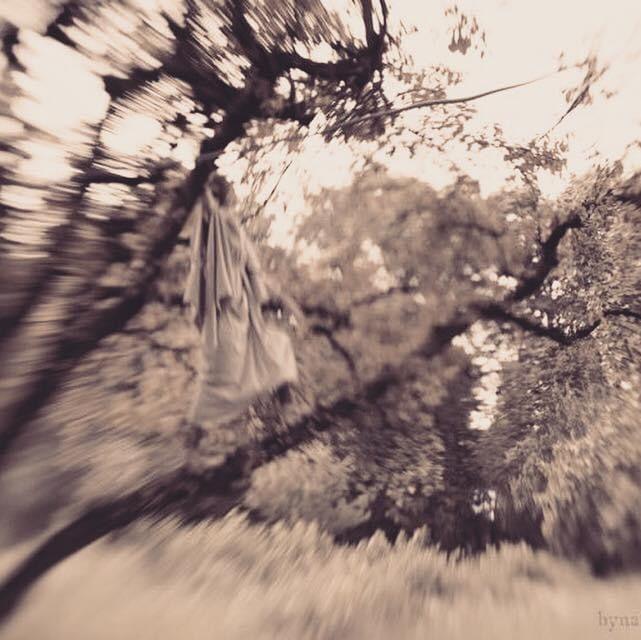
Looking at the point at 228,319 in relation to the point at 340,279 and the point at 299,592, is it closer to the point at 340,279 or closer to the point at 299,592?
the point at 340,279

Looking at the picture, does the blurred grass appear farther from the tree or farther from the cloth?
the cloth

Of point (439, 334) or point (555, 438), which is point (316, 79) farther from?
point (555, 438)

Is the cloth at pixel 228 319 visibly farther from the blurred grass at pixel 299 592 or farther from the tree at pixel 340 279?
the blurred grass at pixel 299 592

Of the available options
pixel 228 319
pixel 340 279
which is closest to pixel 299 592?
pixel 228 319

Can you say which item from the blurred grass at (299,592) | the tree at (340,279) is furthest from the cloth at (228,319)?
the blurred grass at (299,592)

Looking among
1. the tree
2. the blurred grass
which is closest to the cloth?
the tree

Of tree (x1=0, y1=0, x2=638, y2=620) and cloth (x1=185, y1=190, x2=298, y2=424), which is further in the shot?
cloth (x1=185, y1=190, x2=298, y2=424)

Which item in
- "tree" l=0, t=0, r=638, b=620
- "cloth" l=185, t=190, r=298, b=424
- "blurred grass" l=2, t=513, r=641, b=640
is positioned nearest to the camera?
"blurred grass" l=2, t=513, r=641, b=640

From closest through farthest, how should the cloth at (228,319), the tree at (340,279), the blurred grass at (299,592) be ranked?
1. the blurred grass at (299,592)
2. the tree at (340,279)
3. the cloth at (228,319)

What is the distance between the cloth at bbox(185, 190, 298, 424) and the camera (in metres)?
1.46

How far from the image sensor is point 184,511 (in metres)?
1.51

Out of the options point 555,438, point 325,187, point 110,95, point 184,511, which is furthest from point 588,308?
point 110,95

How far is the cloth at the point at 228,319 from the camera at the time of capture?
146 centimetres

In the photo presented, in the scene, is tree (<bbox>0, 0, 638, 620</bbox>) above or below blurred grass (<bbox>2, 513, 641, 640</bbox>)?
above
